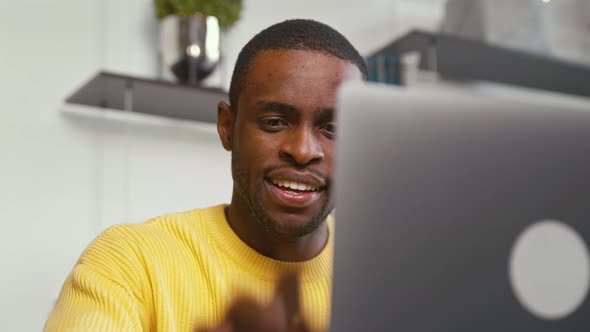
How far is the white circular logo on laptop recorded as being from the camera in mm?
441

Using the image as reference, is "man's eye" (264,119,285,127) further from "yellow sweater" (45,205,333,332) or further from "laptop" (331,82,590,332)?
"laptop" (331,82,590,332)

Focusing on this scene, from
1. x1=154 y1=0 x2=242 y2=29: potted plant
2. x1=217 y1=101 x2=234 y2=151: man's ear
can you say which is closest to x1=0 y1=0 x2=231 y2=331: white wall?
x1=154 y1=0 x2=242 y2=29: potted plant

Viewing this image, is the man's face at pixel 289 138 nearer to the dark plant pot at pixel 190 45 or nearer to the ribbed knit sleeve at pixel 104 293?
the ribbed knit sleeve at pixel 104 293

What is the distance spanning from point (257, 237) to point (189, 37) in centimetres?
112

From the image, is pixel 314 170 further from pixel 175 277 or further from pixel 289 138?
pixel 175 277

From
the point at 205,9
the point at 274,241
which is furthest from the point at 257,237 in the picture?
the point at 205,9

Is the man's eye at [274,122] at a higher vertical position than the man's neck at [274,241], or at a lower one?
higher

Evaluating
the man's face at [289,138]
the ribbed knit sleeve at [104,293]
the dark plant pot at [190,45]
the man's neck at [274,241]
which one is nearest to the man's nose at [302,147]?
the man's face at [289,138]

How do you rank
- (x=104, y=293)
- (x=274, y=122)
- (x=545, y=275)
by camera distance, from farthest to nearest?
(x=274, y=122) → (x=104, y=293) → (x=545, y=275)

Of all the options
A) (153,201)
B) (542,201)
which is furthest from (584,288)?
(153,201)

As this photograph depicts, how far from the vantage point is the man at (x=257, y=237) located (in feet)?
2.93

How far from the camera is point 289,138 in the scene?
3.03 ft

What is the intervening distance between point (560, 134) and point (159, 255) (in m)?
0.66

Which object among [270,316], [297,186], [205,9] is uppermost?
[205,9]
